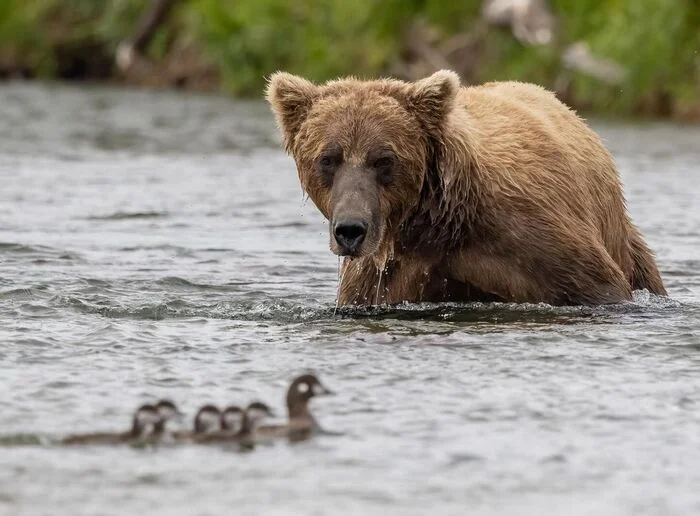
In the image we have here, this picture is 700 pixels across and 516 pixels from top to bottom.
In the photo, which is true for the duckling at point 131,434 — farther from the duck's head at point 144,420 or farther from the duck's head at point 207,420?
the duck's head at point 207,420

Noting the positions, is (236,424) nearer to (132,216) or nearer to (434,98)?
(434,98)

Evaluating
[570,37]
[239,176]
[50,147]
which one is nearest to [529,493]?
[239,176]

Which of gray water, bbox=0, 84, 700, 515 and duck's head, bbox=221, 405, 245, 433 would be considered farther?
duck's head, bbox=221, 405, 245, 433

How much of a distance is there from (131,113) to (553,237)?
1947 centimetres

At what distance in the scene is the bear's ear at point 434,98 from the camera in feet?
25.6

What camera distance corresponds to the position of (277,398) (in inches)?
245

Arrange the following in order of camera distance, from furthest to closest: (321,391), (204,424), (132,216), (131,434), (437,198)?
(132,216)
(437,198)
(321,391)
(204,424)
(131,434)

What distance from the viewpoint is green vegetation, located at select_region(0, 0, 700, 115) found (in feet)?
80.1

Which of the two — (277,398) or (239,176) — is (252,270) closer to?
(277,398)

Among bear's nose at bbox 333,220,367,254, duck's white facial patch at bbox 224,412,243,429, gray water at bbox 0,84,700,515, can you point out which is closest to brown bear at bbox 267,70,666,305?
bear's nose at bbox 333,220,367,254

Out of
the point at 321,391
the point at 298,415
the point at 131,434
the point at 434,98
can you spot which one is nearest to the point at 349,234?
the point at 434,98

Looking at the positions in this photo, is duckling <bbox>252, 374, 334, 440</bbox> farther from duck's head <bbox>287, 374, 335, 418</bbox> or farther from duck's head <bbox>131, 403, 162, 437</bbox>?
duck's head <bbox>131, 403, 162, 437</bbox>

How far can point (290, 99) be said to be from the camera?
807 cm

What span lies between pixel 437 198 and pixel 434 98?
0.51 m
